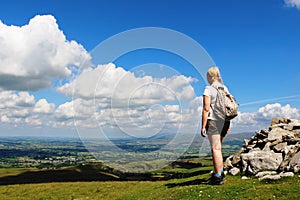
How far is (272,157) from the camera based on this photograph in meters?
18.2

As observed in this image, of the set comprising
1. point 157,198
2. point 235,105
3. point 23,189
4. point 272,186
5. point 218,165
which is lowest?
point 23,189

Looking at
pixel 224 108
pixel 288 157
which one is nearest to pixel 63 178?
pixel 288 157

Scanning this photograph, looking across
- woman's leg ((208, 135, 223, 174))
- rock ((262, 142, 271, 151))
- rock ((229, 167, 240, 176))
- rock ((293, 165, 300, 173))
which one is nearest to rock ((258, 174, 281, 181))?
rock ((293, 165, 300, 173))

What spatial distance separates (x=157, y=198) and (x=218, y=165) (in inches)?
184

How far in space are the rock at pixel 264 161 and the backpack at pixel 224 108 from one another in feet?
19.8

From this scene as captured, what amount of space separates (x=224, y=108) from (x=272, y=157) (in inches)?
273

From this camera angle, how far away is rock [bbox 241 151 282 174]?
17844 mm

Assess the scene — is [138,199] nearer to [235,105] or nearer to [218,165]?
[218,165]

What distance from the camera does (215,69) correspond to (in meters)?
14.6

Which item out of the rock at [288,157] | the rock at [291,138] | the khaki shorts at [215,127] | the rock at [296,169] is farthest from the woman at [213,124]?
the rock at [291,138]

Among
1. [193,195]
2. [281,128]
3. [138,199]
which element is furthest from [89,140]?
[281,128]

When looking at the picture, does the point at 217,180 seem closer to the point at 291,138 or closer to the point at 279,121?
the point at 291,138

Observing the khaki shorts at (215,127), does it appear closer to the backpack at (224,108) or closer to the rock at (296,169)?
the backpack at (224,108)

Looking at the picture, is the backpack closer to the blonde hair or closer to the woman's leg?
the blonde hair
